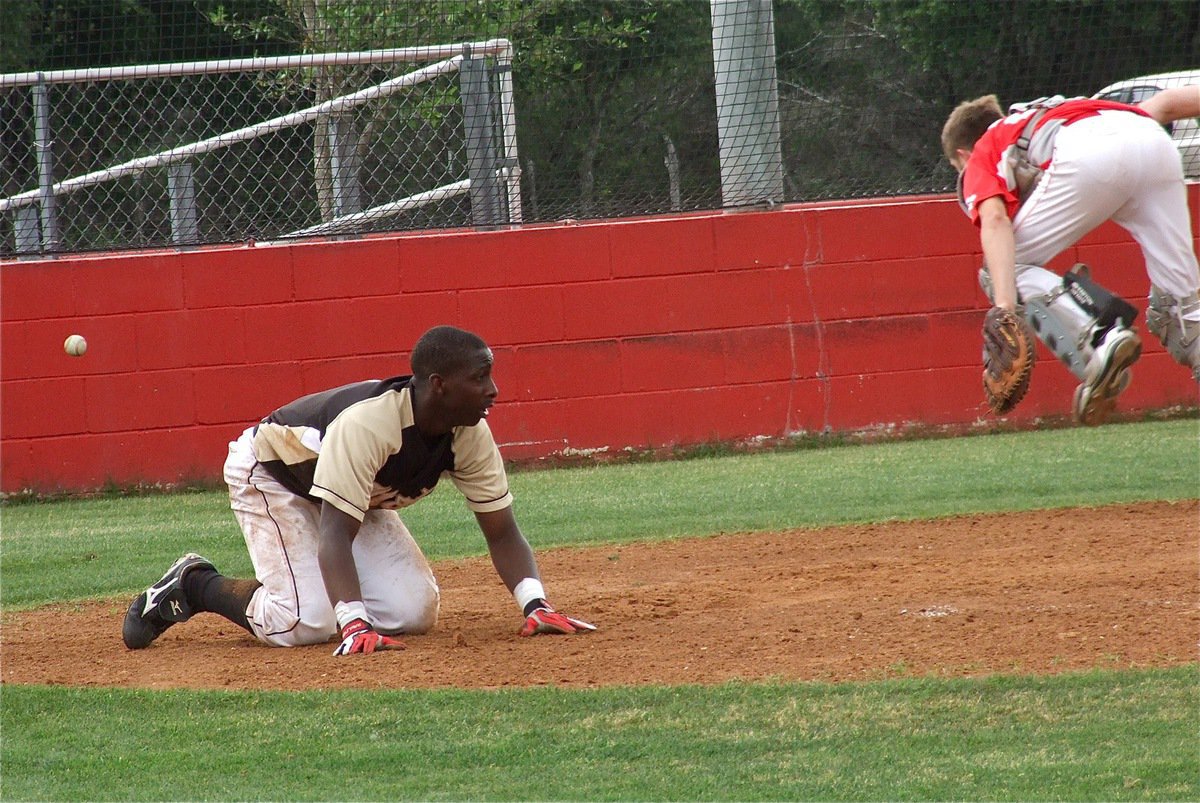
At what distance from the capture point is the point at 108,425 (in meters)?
10.1

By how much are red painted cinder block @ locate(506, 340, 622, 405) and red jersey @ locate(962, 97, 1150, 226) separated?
5.28 m

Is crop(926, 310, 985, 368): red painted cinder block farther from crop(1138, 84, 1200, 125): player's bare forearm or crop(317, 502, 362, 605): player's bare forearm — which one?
crop(317, 502, 362, 605): player's bare forearm

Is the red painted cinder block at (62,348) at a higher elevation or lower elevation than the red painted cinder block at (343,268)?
lower

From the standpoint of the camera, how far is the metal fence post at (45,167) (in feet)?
32.6

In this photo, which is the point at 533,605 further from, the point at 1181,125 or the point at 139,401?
the point at 1181,125

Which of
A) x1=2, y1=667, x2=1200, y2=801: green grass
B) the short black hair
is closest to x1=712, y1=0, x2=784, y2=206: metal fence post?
the short black hair

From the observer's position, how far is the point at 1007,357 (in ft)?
16.7

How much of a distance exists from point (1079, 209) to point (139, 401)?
23.3ft

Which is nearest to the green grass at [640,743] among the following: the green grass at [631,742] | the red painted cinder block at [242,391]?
the green grass at [631,742]

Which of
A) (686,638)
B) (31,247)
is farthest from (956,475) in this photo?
(31,247)

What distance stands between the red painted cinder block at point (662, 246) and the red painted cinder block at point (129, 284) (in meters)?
3.23

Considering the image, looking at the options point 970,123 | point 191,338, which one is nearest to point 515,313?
point 191,338

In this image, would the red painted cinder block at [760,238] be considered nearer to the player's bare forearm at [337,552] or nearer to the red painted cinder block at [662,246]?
the red painted cinder block at [662,246]

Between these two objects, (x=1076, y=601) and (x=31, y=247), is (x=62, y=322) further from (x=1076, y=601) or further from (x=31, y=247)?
(x=1076, y=601)
